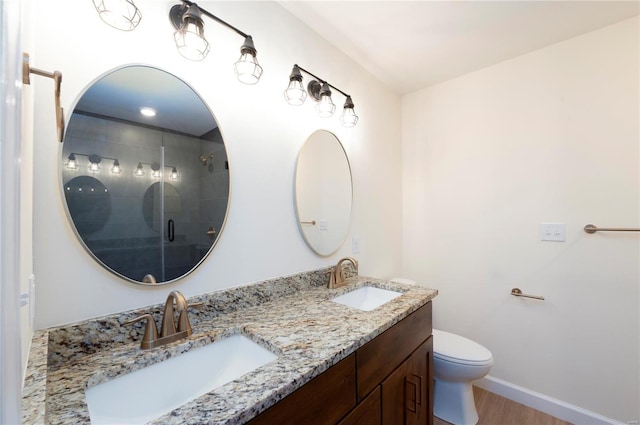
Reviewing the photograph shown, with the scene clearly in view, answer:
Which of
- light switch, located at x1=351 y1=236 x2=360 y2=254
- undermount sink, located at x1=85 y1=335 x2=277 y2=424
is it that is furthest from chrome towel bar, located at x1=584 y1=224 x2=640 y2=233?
undermount sink, located at x1=85 y1=335 x2=277 y2=424

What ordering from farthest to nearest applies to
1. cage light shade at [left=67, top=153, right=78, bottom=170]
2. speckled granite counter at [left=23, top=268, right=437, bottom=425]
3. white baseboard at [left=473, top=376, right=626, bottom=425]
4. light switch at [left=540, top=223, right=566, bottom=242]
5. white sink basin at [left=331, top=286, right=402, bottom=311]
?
light switch at [left=540, top=223, right=566, bottom=242]
white baseboard at [left=473, top=376, right=626, bottom=425]
white sink basin at [left=331, top=286, right=402, bottom=311]
cage light shade at [left=67, top=153, right=78, bottom=170]
speckled granite counter at [left=23, top=268, right=437, bottom=425]

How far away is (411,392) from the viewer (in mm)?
1204

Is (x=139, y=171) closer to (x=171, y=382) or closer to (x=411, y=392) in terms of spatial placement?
(x=171, y=382)

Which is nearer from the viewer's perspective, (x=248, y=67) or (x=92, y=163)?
(x=92, y=163)

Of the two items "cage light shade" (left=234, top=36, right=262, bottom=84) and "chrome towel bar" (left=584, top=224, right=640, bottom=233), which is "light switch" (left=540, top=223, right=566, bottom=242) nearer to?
"chrome towel bar" (left=584, top=224, right=640, bottom=233)

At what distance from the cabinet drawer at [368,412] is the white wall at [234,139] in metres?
0.66

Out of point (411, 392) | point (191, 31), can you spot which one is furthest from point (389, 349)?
point (191, 31)

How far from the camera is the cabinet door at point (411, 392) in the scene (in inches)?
41.5

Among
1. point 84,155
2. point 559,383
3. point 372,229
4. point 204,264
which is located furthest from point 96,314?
point 559,383

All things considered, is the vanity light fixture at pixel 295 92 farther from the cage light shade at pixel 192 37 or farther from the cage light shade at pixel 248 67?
the cage light shade at pixel 192 37

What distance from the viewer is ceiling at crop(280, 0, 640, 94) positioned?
4.66 feet

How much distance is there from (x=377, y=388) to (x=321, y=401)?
34cm

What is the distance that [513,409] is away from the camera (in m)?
1.78

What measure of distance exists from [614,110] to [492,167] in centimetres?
67
